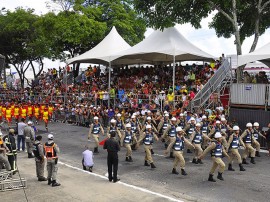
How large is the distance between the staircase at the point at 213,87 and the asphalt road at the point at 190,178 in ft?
15.6

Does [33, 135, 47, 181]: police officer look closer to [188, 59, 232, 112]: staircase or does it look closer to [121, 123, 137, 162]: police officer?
[121, 123, 137, 162]: police officer

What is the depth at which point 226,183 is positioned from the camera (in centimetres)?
1245

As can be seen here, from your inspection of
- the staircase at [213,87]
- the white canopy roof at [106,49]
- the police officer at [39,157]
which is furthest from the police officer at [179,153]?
the white canopy roof at [106,49]

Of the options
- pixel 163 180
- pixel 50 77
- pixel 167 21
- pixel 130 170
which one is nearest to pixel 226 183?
pixel 163 180

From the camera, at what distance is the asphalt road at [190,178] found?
36.8 feet

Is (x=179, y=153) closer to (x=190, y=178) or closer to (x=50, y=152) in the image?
(x=190, y=178)

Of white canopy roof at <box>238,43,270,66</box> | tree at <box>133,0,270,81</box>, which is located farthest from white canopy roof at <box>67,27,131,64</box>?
white canopy roof at <box>238,43,270,66</box>

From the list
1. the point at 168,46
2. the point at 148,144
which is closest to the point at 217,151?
the point at 148,144

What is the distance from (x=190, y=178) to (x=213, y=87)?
1068 centimetres

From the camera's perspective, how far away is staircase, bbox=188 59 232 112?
2206 cm

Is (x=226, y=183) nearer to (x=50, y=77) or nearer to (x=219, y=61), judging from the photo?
(x=219, y=61)

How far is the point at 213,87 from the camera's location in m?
22.9

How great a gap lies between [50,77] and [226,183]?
102 ft

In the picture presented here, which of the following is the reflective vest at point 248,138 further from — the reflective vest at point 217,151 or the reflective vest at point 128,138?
the reflective vest at point 128,138
